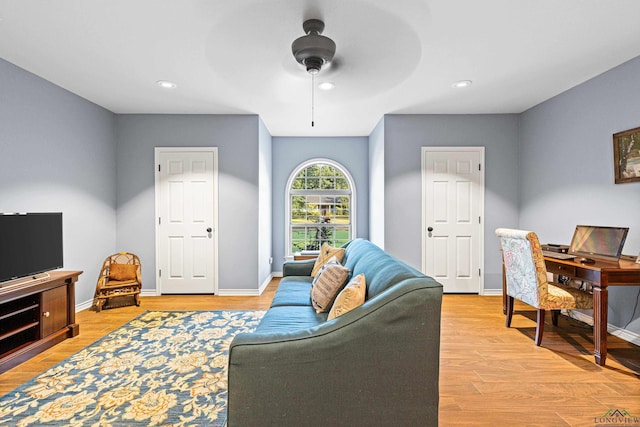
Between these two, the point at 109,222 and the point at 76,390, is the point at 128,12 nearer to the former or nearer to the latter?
the point at 76,390

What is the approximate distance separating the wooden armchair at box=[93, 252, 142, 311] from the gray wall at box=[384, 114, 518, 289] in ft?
10.7

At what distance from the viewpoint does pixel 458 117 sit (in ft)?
14.0

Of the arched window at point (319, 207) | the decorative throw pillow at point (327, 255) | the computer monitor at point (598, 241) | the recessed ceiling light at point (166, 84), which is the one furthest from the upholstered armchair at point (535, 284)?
the recessed ceiling light at point (166, 84)

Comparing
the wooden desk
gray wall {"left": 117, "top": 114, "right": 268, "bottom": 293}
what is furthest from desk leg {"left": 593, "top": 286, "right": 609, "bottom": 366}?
gray wall {"left": 117, "top": 114, "right": 268, "bottom": 293}

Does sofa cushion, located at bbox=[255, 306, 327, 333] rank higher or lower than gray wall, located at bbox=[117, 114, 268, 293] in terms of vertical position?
lower

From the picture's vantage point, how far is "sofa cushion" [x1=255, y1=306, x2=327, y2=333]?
6.09 feet

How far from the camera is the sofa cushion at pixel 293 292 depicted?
7.82 ft

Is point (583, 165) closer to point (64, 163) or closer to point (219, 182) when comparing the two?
point (219, 182)

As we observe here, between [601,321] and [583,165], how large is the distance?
69.0 inches

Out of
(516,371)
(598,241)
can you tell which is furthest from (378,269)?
(598,241)

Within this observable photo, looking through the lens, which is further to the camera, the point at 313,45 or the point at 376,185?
the point at 376,185

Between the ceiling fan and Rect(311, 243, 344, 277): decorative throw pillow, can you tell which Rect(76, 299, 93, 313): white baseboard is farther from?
the ceiling fan

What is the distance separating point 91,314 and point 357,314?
3603mm

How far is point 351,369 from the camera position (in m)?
1.29
